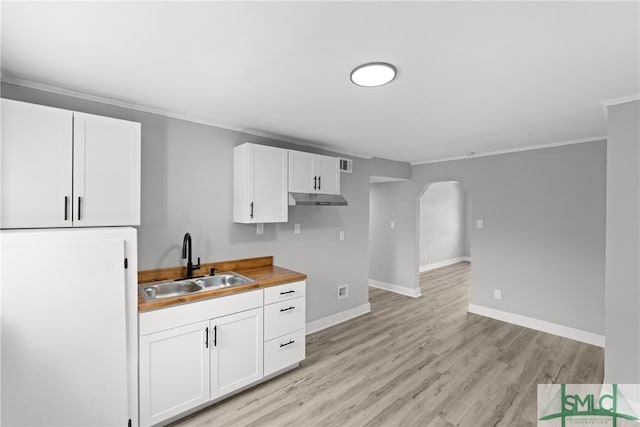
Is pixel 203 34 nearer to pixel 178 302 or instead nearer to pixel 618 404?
pixel 178 302

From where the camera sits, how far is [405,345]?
3355 mm

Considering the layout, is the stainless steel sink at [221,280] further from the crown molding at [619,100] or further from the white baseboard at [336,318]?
the crown molding at [619,100]

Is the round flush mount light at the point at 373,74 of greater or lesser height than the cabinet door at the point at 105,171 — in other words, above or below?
above

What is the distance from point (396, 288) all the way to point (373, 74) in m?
4.48

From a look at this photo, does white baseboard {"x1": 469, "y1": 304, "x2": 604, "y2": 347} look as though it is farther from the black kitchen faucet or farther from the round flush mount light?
the black kitchen faucet

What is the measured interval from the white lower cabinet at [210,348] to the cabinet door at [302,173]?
3.58ft

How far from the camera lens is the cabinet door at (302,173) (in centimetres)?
315

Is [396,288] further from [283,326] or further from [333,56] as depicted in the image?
[333,56]

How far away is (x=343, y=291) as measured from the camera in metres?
4.11

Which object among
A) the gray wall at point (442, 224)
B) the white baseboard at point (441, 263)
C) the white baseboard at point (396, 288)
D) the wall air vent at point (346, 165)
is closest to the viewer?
the wall air vent at point (346, 165)

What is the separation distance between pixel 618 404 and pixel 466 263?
627 centimetres

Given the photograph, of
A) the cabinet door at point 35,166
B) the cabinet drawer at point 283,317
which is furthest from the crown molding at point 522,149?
the cabinet door at point 35,166

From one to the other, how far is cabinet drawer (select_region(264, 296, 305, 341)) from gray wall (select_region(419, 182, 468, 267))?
5.22m

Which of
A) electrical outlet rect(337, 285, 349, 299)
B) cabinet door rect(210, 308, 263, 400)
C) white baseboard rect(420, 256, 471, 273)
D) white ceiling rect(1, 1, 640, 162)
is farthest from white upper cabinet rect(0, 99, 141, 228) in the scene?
white baseboard rect(420, 256, 471, 273)
